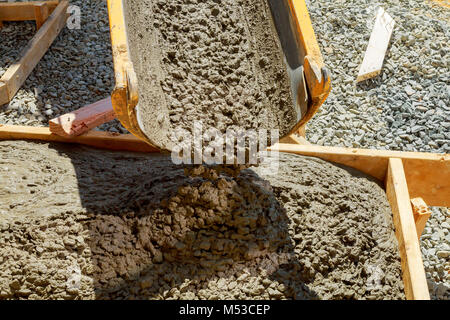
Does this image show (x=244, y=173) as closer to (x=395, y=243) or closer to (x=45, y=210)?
(x=395, y=243)

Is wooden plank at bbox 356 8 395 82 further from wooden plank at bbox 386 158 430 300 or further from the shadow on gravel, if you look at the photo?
the shadow on gravel

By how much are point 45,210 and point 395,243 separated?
1.71 metres

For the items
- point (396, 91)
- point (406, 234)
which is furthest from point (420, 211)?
point (396, 91)

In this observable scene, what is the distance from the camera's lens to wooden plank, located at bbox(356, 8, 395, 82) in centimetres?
416

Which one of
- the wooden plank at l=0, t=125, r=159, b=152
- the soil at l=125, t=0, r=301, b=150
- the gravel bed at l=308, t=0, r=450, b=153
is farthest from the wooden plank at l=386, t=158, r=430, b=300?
the wooden plank at l=0, t=125, r=159, b=152

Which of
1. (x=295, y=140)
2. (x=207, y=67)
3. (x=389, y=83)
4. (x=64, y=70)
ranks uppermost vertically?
(x=64, y=70)

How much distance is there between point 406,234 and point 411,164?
531mm

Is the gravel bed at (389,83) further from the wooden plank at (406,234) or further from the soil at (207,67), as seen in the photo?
the soil at (207,67)

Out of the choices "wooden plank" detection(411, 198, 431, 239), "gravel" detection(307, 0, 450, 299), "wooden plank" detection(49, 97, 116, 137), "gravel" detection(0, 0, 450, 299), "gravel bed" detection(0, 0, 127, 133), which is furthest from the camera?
"gravel bed" detection(0, 0, 127, 133)

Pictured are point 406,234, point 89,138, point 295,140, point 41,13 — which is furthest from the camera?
point 41,13

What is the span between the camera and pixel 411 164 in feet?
9.26

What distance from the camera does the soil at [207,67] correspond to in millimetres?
2521

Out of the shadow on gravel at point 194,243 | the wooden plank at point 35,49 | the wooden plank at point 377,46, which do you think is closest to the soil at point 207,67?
the shadow on gravel at point 194,243

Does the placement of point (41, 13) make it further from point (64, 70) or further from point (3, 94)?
point (3, 94)
